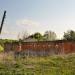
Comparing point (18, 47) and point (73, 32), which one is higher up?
point (73, 32)

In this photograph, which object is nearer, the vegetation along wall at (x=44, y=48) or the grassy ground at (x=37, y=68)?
the grassy ground at (x=37, y=68)

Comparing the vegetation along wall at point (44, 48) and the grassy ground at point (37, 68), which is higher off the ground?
the vegetation along wall at point (44, 48)

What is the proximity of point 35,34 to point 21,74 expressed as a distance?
117 feet

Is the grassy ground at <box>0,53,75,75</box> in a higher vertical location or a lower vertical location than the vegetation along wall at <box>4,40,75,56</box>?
lower

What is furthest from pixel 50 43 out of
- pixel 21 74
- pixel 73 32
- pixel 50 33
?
pixel 50 33

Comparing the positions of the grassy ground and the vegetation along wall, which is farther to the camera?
the vegetation along wall

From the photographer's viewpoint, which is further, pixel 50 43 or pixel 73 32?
pixel 73 32

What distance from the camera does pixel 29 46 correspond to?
3008cm

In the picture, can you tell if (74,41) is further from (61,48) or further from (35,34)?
(35,34)

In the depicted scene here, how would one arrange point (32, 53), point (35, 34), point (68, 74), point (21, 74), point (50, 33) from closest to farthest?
point (68, 74) < point (21, 74) < point (32, 53) < point (35, 34) < point (50, 33)

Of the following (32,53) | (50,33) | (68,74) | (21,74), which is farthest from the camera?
(50,33)

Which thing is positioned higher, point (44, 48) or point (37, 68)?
point (44, 48)

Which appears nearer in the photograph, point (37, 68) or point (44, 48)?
point (37, 68)

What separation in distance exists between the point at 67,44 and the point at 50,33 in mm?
36783
